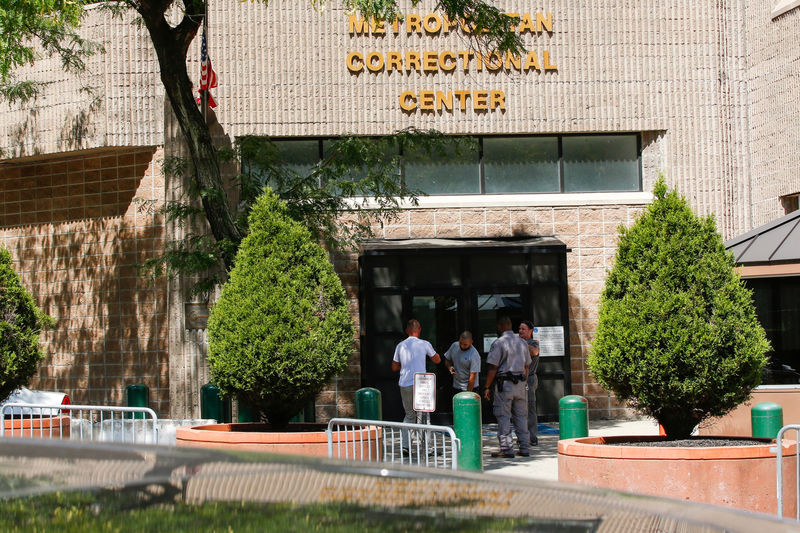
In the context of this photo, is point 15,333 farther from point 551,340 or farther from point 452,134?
point 551,340

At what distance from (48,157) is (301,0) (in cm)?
528

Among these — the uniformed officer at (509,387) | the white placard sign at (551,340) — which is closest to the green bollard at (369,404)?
Answer: the uniformed officer at (509,387)

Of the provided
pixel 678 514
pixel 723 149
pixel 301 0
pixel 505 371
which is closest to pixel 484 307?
pixel 505 371

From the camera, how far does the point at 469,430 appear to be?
9.57 m

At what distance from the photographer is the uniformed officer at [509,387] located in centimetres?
1172

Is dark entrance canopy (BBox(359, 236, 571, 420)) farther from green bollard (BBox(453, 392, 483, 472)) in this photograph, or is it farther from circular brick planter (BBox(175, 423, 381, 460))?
circular brick planter (BBox(175, 423, 381, 460))

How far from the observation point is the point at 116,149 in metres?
16.2

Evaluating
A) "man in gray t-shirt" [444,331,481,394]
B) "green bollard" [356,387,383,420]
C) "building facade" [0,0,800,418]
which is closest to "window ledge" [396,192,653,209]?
"building facade" [0,0,800,418]

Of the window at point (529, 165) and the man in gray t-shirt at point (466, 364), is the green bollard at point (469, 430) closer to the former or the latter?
the man in gray t-shirt at point (466, 364)

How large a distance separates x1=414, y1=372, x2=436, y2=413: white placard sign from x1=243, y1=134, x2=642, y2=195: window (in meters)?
5.81

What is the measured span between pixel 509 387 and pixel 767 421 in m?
3.41

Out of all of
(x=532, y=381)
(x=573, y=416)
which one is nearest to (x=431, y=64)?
(x=532, y=381)

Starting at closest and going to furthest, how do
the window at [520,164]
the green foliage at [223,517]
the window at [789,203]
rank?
the green foliage at [223,517], the window at [789,203], the window at [520,164]

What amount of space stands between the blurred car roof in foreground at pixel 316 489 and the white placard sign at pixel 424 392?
883 centimetres
